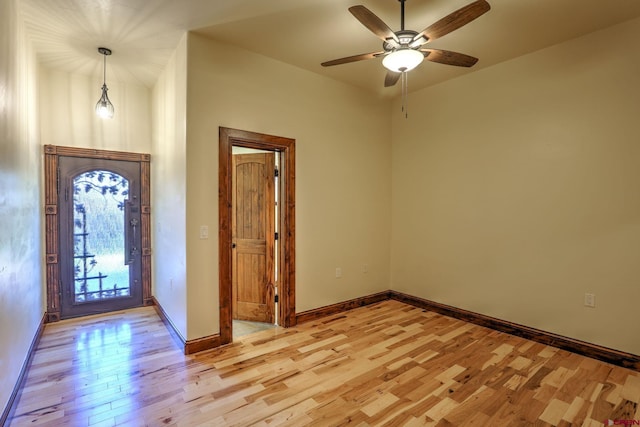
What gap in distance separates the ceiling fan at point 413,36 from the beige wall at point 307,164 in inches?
43.4

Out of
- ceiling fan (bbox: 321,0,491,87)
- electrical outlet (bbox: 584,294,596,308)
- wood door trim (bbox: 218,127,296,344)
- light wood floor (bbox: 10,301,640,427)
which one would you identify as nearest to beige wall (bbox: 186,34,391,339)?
wood door trim (bbox: 218,127,296,344)

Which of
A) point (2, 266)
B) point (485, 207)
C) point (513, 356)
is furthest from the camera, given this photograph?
point (485, 207)

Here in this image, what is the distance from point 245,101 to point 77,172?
2.35 m

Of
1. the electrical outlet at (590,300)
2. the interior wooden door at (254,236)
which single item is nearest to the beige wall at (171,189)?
the interior wooden door at (254,236)

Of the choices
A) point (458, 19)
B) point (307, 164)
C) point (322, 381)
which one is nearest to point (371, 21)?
point (458, 19)

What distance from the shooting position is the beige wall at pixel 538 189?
9.09ft

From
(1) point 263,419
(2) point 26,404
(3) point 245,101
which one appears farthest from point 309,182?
(2) point 26,404

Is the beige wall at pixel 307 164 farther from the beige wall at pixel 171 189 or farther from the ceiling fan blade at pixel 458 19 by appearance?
the ceiling fan blade at pixel 458 19

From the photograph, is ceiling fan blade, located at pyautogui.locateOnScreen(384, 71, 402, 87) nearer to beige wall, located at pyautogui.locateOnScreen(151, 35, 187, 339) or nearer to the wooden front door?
beige wall, located at pyautogui.locateOnScreen(151, 35, 187, 339)

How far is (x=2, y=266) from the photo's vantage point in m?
1.94

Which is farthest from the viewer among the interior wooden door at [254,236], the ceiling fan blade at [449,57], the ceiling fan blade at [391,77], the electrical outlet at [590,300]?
the interior wooden door at [254,236]

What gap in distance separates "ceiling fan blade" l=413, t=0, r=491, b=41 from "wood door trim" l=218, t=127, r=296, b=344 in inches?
70.2

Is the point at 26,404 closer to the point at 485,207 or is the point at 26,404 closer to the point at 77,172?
the point at 77,172

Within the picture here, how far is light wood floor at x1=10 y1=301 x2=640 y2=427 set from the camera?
82.0 inches
